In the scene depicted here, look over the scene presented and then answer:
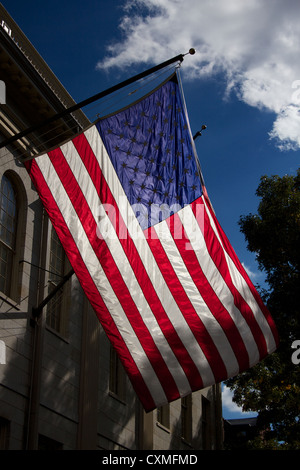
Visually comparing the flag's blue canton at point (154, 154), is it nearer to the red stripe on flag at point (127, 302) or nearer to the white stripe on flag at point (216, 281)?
the white stripe on flag at point (216, 281)

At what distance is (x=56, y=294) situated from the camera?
50.1ft

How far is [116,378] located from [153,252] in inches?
356

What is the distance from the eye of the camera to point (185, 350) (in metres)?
9.45

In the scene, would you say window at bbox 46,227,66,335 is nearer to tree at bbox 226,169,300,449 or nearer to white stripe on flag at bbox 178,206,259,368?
white stripe on flag at bbox 178,206,259,368

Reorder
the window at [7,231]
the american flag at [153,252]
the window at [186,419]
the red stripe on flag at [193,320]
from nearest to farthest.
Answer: the american flag at [153,252]
the red stripe on flag at [193,320]
the window at [7,231]
the window at [186,419]

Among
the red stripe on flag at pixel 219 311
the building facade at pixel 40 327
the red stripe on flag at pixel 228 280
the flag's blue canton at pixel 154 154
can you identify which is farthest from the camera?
the building facade at pixel 40 327

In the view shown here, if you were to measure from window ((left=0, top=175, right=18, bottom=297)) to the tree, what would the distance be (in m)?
10.2

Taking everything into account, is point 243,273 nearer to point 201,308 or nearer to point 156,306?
point 201,308

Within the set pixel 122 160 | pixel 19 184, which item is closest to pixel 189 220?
pixel 122 160

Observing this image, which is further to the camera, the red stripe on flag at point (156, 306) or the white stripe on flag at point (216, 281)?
the white stripe on flag at point (216, 281)

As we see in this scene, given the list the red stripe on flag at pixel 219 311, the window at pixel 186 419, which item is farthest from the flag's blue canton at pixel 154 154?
the window at pixel 186 419

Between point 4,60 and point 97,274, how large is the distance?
7.62 m

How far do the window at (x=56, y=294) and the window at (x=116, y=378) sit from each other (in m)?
2.85

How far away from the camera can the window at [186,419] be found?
22163 mm
